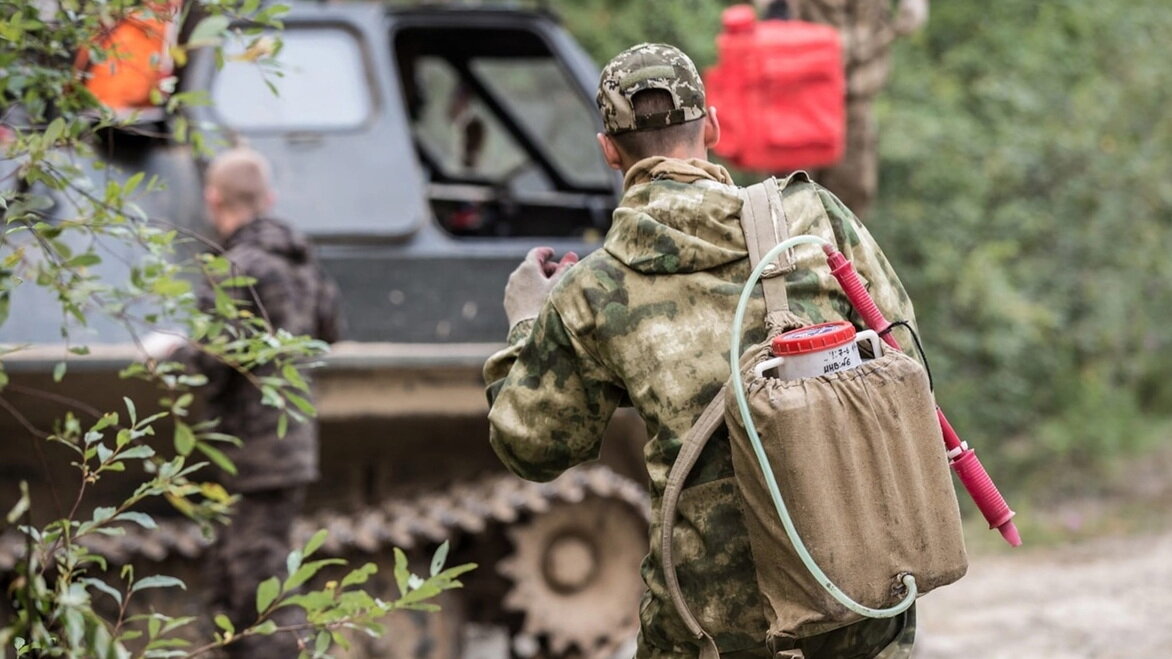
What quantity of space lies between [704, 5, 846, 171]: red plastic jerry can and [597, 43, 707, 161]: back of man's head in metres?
3.31

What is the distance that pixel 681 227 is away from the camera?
104 inches

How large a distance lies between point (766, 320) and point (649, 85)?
41 centimetres

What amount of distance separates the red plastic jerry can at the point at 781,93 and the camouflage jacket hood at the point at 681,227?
3.38 metres

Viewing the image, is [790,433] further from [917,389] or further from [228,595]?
[228,595]

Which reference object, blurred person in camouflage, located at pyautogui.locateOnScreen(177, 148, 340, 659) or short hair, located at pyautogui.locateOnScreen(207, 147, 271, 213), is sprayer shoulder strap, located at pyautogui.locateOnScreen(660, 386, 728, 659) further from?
short hair, located at pyautogui.locateOnScreen(207, 147, 271, 213)

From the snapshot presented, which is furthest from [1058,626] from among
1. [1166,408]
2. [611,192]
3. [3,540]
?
[1166,408]

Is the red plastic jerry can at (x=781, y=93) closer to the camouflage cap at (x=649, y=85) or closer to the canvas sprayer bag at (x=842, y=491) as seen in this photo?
the camouflage cap at (x=649, y=85)

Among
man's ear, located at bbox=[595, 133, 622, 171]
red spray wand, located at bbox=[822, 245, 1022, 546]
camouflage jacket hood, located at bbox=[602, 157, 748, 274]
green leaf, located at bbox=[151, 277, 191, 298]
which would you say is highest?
man's ear, located at bbox=[595, 133, 622, 171]

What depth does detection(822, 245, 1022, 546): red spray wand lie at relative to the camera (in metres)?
Answer: 2.57

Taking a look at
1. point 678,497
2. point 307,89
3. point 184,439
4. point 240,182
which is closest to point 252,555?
point 240,182

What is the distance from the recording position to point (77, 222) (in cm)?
273

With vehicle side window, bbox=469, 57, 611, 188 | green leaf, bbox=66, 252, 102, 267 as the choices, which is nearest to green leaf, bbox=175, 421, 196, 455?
green leaf, bbox=66, 252, 102, 267

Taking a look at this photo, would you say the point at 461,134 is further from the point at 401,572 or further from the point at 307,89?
the point at 401,572

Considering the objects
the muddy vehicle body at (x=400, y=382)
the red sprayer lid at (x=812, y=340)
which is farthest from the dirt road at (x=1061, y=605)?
the red sprayer lid at (x=812, y=340)
